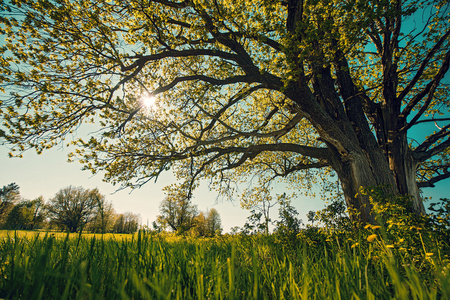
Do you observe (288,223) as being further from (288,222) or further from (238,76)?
(238,76)

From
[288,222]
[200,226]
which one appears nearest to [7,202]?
[200,226]

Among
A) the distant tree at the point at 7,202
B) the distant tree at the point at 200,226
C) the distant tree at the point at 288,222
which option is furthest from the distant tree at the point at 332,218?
the distant tree at the point at 7,202

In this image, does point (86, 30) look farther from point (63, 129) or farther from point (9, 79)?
point (63, 129)

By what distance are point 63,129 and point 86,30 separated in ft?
10.4

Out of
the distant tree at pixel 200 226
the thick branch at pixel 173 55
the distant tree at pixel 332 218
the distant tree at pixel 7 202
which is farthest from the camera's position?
the distant tree at pixel 7 202

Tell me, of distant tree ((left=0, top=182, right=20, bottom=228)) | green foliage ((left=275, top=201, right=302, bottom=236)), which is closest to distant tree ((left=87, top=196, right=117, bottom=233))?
green foliage ((left=275, top=201, right=302, bottom=236))

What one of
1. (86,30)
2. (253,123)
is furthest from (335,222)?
(86,30)

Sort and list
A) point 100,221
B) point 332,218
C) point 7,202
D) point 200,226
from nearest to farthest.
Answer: point 100,221, point 332,218, point 200,226, point 7,202

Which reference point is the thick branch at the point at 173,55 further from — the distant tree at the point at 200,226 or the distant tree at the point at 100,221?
the distant tree at the point at 200,226

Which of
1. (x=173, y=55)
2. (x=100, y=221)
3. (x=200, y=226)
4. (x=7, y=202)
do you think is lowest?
(x=200, y=226)

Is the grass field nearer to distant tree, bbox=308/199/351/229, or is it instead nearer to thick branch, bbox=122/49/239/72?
distant tree, bbox=308/199/351/229

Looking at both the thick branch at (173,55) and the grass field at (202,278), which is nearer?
the grass field at (202,278)

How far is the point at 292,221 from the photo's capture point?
4555 millimetres

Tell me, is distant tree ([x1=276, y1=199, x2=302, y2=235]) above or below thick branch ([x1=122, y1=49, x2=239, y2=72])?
below
